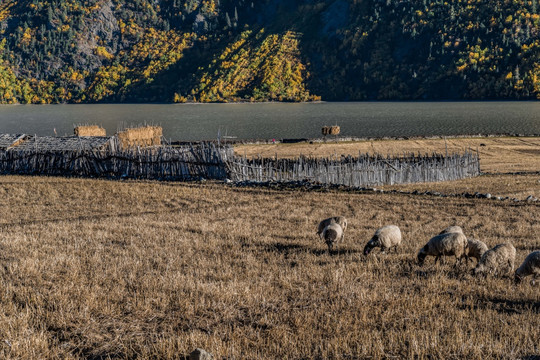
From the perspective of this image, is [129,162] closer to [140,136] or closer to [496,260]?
[140,136]

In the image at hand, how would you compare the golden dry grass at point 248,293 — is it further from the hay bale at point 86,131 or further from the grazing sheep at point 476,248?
the hay bale at point 86,131

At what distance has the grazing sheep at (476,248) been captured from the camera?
969cm

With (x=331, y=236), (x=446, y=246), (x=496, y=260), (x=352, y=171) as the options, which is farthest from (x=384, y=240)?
(x=352, y=171)

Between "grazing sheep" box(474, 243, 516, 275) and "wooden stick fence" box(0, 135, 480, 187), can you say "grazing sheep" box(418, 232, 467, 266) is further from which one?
"wooden stick fence" box(0, 135, 480, 187)

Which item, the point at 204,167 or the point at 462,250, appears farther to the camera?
the point at 204,167

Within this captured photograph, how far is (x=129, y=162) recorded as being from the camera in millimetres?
25172

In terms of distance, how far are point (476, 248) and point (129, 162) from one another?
1945 cm

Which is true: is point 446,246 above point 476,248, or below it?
above

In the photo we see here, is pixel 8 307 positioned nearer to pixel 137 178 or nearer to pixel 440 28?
pixel 137 178

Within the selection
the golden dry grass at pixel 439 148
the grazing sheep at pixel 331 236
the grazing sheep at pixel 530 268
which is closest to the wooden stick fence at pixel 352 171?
the golden dry grass at pixel 439 148

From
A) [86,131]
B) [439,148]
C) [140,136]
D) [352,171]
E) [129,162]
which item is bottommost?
[439,148]

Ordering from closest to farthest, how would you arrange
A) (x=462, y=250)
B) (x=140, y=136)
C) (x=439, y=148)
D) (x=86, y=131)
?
(x=462, y=250), (x=140, y=136), (x=439, y=148), (x=86, y=131)

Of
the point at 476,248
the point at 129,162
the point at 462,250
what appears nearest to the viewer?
the point at 462,250

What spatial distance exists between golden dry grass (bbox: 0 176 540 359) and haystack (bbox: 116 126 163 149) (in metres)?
26.0
